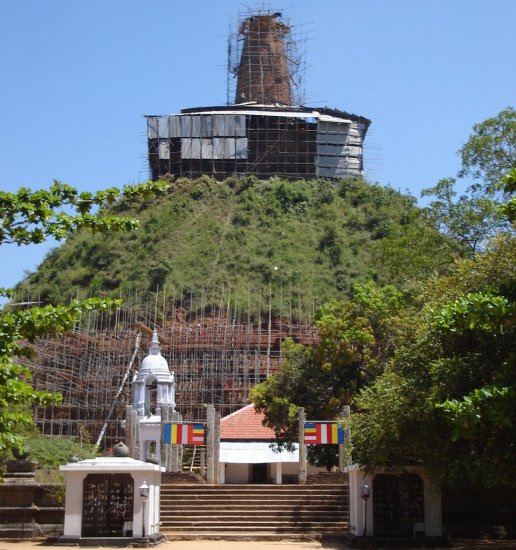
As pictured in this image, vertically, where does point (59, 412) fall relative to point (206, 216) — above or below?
below

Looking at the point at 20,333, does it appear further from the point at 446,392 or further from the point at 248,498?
the point at 248,498

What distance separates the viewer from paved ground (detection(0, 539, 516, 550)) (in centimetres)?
1884

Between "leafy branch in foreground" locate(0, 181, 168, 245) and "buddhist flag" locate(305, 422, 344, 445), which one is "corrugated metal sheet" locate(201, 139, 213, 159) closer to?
"buddhist flag" locate(305, 422, 344, 445)

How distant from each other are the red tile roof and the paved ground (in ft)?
44.9

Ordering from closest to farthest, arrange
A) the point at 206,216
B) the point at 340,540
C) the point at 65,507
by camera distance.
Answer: the point at 65,507 → the point at 340,540 → the point at 206,216

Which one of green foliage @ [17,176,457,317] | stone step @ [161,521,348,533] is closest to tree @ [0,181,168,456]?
stone step @ [161,521,348,533]

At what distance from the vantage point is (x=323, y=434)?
82.2 feet

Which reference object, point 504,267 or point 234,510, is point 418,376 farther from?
point 234,510

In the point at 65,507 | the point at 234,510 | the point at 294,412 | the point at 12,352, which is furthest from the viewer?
the point at 294,412

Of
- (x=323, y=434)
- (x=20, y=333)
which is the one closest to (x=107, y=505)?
(x=323, y=434)

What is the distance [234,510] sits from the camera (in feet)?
74.2

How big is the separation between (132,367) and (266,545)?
27.0 m

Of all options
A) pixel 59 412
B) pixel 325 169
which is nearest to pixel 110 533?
pixel 59 412

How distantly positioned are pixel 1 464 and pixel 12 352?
12.2m
